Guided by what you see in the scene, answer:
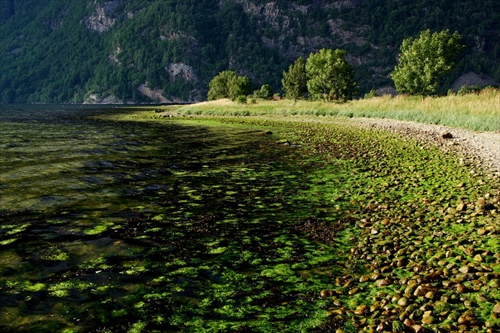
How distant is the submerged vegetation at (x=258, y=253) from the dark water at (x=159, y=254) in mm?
40

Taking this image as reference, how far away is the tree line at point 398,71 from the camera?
69.1 metres

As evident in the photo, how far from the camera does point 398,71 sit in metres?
75.0

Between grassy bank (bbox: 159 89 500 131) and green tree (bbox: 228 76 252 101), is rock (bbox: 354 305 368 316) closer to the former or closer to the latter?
grassy bank (bbox: 159 89 500 131)

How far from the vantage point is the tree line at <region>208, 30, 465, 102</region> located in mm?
A: 69062

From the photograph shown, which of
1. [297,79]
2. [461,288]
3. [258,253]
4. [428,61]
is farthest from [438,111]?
[297,79]

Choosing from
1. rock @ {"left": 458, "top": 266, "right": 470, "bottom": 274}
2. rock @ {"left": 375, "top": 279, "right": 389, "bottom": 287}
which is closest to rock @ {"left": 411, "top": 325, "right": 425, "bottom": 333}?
rock @ {"left": 375, "top": 279, "right": 389, "bottom": 287}

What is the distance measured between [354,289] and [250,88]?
110 m

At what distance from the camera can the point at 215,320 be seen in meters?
6.66

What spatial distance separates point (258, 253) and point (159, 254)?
2.57m

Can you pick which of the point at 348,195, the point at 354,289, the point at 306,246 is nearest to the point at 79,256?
the point at 306,246

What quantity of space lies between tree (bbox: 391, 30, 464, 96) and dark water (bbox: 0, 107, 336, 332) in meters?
60.7

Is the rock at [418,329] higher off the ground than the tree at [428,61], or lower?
lower

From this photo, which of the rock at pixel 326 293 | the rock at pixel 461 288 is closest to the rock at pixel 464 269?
the rock at pixel 461 288

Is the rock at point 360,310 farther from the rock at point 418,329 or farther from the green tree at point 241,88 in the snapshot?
the green tree at point 241,88
